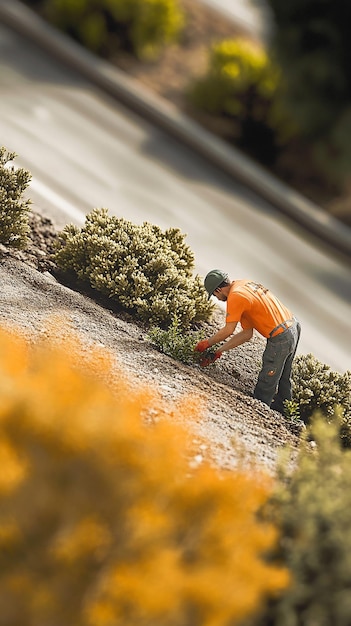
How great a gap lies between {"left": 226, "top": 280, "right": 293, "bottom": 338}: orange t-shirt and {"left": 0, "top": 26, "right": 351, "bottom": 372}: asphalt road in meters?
2.25

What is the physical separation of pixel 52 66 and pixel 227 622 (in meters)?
10.7

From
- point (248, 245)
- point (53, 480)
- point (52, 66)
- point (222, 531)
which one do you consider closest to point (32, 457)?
point (53, 480)

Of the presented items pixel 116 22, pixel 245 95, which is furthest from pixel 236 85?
pixel 116 22

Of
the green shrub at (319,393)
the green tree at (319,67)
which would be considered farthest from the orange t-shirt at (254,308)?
the green tree at (319,67)

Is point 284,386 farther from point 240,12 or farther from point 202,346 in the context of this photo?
point 240,12

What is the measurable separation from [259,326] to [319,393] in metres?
0.86

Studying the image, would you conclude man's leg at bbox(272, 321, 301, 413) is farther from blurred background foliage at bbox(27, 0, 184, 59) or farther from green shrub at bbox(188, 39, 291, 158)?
blurred background foliage at bbox(27, 0, 184, 59)

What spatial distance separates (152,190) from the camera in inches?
404

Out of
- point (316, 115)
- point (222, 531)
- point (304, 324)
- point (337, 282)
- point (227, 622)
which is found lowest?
point (227, 622)

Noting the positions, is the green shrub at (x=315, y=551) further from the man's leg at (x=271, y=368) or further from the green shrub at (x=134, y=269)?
the green shrub at (x=134, y=269)

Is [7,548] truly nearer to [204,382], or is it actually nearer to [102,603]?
[102,603]

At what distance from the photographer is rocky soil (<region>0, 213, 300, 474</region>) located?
5.34m

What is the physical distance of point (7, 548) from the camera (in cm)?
356

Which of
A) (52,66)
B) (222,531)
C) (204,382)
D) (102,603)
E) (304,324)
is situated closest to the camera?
(102,603)
